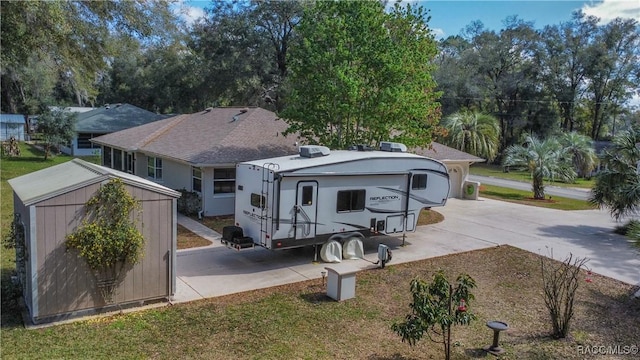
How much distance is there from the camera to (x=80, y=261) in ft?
26.3

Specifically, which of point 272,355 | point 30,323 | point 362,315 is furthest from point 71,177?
point 362,315

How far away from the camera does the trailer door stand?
11789 millimetres

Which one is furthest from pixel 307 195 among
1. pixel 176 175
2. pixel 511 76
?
pixel 511 76

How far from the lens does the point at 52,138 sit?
3173 centimetres

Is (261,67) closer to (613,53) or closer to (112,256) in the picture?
(112,256)

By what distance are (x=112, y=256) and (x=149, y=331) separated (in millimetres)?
1440

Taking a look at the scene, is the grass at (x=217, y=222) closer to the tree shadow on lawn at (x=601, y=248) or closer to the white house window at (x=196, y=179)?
the white house window at (x=196, y=179)

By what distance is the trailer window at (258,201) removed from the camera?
11.6 meters

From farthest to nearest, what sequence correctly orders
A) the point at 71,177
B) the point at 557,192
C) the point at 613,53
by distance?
the point at 613,53, the point at 557,192, the point at 71,177

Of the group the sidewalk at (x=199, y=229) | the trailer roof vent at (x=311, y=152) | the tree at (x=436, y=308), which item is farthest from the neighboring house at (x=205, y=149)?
the tree at (x=436, y=308)

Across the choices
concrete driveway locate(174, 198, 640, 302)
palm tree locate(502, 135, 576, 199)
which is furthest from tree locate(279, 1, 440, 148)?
palm tree locate(502, 135, 576, 199)

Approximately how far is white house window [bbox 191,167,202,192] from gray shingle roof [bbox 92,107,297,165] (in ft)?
2.27

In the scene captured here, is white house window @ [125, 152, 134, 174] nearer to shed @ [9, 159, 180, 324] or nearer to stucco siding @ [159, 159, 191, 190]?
stucco siding @ [159, 159, 191, 190]

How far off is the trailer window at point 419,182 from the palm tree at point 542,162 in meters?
13.0
